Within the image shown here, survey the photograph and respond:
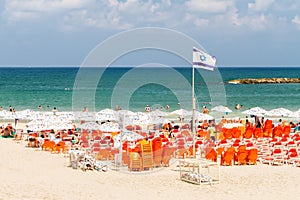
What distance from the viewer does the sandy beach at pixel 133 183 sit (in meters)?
11.6

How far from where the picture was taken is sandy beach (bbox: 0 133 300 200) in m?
11.6

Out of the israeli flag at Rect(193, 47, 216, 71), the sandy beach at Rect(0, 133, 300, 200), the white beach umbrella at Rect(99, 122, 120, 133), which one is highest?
the israeli flag at Rect(193, 47, 216, 71)

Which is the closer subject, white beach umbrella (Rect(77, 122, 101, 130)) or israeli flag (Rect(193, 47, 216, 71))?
israeli flag (Rect(193, 47, 216, 71))

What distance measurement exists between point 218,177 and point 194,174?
0.72 meters

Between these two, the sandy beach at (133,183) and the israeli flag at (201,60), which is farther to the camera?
the israeli flag at (201,60)

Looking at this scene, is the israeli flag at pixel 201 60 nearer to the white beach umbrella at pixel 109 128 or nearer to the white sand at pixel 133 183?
the white sand at pixel 133 183

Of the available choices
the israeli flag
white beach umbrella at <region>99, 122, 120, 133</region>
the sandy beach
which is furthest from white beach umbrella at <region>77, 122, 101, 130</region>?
the israeli flag

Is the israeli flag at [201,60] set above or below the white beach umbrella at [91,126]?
above

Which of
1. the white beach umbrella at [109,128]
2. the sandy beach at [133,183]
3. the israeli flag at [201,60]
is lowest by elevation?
the sandy beach at [133,183]

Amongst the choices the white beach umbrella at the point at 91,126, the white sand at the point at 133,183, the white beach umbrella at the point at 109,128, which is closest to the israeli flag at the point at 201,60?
the white sand at the point at 133,183

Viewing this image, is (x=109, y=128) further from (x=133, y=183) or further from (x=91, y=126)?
(x=133, y=183)

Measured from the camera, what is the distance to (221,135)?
67.2ft

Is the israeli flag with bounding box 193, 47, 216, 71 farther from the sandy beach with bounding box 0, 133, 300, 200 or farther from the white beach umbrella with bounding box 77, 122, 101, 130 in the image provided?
the white beach umbrella with bounding box 77, 122, 101, 130

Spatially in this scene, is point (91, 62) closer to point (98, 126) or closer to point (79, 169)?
point (98, 126)
